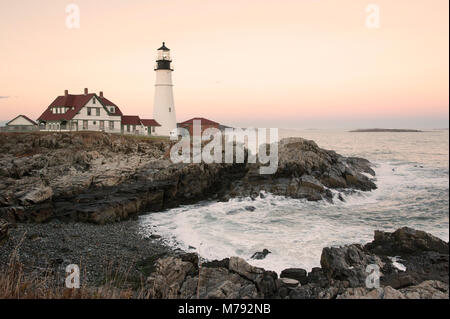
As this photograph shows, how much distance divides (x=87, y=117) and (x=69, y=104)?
3.48 metres

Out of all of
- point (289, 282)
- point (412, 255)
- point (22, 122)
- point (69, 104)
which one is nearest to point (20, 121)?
point (22, 122)

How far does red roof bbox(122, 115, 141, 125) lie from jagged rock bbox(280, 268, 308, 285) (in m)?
36.3

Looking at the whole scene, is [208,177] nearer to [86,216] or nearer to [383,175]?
[86,216]

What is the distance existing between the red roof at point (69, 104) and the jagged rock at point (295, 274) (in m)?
35.6

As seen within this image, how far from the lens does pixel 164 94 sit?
4378 centimetres

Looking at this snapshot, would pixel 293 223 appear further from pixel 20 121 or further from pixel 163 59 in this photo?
pixel 20 121

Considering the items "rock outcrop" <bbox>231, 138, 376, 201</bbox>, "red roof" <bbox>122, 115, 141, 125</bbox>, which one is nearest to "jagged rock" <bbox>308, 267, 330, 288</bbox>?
"rock outcrop" <bbox>231, 138, 376, 201</bbox>

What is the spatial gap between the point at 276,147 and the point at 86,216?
2053 centimetres

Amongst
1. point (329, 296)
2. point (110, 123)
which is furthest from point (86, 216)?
point (110, 123)

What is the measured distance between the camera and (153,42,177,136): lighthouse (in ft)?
143

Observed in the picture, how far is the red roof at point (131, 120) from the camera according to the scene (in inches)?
1740

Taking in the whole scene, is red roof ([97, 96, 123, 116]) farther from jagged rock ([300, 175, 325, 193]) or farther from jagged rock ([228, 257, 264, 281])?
jagged rock ([228, 257, 264, 281])

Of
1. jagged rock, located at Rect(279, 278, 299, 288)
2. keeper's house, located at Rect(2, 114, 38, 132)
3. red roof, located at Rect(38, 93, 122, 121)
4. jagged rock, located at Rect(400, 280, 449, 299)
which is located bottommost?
jagged rock, located at Rect(279, 278, 299, 288)

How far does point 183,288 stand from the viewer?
9977 millimetres
